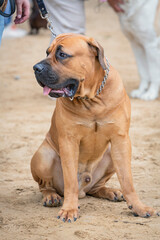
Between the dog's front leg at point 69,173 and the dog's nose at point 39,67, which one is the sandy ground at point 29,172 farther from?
the dog's nose at point 39,67

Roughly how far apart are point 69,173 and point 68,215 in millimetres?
292

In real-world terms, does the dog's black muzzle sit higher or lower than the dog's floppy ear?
lower

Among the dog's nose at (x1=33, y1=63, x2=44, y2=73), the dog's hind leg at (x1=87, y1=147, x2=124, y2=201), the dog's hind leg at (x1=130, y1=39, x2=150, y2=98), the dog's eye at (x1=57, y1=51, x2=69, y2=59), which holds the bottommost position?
the dog's hind leg at (x1=130, y1=39, x2=150, y2=98)

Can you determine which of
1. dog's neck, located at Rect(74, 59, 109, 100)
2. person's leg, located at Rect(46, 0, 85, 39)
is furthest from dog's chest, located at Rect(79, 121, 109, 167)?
person's leg, located at Rect(46, 0, 85, 39)

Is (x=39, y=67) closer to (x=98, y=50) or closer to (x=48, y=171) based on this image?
(x=98, y=50)

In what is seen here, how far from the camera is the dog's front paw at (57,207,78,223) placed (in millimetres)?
3191

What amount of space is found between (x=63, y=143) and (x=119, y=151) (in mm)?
399

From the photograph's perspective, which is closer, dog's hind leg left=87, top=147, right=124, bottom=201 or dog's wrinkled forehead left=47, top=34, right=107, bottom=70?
dog's wrinkled forehead left=47, top=34, right=107, bottom=70

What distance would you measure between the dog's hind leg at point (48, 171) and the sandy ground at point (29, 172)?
0.32 ft

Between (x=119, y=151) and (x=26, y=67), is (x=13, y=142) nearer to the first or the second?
(x=119, y=151)

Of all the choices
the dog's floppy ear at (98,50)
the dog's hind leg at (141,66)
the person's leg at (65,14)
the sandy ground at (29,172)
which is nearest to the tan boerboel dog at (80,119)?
the dog's floppy ear at (98,50)

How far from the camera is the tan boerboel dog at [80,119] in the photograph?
9.89ft

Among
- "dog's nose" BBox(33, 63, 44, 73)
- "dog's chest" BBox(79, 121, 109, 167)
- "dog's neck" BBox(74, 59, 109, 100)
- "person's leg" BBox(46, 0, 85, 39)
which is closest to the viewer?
"dog's nose" BBox(33, 63, 44, 73)

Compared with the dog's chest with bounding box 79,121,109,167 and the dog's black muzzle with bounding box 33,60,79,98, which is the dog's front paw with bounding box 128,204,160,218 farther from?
the dog's black muzzle with bounding box 33,60,79,98
